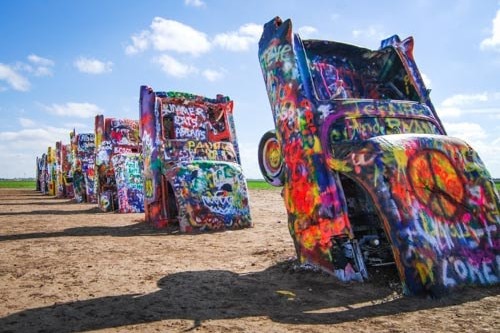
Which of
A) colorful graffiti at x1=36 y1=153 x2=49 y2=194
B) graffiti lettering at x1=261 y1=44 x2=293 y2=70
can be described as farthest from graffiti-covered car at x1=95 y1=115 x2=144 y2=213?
colorful graffiti at x1=36 y1=153 x2=49 y2=194

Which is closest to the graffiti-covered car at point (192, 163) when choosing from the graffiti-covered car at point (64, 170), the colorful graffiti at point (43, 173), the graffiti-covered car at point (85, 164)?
the graffiti-covered car at point (85, 164)

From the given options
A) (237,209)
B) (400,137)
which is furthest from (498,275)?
(237,209)

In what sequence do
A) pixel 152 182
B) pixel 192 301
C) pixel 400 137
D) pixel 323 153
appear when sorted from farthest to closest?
pixel 152 182, pixel 323 153, pixel 400 137, pixel 192 301

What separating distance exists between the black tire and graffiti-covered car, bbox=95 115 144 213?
31.7ft

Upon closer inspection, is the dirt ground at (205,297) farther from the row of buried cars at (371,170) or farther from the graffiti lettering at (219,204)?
the graffiti lettering at (219,204)

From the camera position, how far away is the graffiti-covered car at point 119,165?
14.8 meters

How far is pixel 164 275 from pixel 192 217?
4.31 meters

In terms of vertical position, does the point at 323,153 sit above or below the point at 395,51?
below

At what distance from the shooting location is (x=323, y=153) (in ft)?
15.6

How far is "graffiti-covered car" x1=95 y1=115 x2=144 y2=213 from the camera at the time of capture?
14.8 meters

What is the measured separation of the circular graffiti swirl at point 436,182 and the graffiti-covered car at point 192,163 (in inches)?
230

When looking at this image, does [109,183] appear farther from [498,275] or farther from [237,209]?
[498,275]

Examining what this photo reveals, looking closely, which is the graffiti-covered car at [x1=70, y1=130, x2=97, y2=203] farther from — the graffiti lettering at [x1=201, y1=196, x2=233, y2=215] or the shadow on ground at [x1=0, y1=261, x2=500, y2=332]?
the shadow on ground at [x1=0, y1=261, x2=500, y2=332]

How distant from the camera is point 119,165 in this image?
14.6 metres
